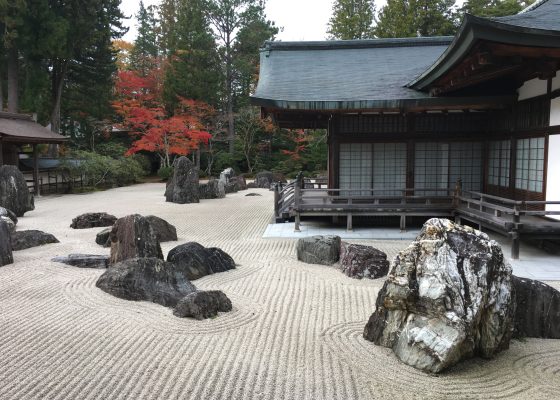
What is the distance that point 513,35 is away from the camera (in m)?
6.44

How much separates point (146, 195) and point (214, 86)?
12040 millimetres

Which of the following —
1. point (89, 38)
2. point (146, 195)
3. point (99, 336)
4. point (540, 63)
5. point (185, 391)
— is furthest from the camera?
point (89, 38)

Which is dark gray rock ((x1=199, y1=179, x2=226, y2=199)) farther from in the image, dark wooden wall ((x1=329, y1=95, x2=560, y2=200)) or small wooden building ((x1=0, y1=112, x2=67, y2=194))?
dark wooden wall ((x1=329, y1=95, x2=560, y2=200))

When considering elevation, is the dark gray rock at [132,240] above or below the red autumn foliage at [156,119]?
below

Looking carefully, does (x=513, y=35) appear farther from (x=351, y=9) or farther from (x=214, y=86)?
(x=351, y=9)

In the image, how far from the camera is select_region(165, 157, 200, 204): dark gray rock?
18.4 metres

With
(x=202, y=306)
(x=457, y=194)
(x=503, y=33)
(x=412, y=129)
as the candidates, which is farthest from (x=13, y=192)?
(x=503, y=33)

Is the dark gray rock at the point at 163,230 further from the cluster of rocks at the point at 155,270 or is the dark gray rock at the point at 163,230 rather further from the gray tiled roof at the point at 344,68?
the gray tiled roof at the point at 344,68

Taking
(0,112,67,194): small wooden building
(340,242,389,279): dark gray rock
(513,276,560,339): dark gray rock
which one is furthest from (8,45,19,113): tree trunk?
(513,276,560,339): dark gray rock

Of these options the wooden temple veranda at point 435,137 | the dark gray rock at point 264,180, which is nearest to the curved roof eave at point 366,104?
the wooden temple veranda at point 435,137

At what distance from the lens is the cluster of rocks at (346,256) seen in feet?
24.0

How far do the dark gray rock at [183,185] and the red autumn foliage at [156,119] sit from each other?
9.16 metres

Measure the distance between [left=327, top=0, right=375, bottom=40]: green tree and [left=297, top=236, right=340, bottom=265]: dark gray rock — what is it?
25.0m

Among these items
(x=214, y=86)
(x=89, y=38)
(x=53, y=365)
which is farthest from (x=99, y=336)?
(x=214, y=86)
